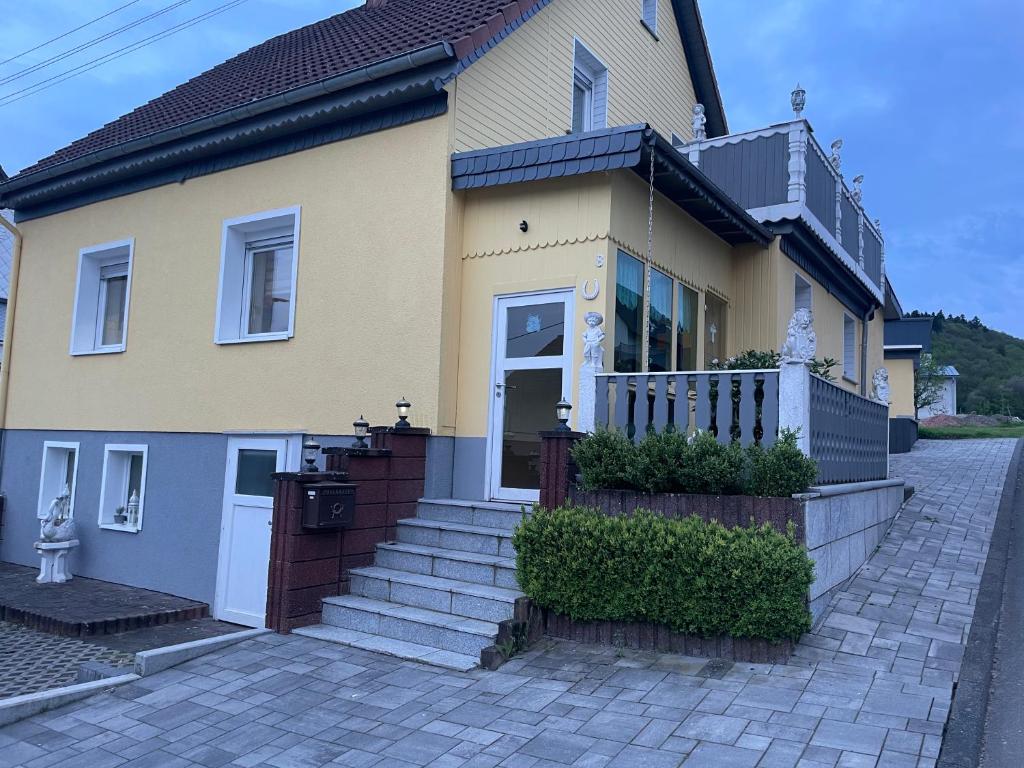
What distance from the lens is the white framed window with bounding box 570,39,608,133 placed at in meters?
12.0

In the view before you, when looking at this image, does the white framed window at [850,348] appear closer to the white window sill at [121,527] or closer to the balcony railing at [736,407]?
the balcony railing at [736,407]

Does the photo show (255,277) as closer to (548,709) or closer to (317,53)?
(317,53)

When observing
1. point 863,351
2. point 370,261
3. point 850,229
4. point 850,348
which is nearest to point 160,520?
point 370,261

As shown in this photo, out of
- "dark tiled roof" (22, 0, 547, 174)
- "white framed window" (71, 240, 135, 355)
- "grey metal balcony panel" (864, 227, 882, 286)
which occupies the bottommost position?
"white framed window" (71, 240, 135, 355)

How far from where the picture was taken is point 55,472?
12.3m

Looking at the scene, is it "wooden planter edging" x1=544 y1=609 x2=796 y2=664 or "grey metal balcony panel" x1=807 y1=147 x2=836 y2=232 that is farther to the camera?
"grey metal balcony panel" x1=807 y1=147 x2=836 y2=232

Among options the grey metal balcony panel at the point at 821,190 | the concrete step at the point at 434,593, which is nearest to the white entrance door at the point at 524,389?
the concrete step at the point at 434,593

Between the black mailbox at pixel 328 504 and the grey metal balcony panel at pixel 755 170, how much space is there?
271 inches

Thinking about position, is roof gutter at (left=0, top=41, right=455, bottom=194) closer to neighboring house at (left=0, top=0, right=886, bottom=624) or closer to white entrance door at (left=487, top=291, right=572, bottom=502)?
neighboring house at (left=0, top=0, right=886, bottom=624)

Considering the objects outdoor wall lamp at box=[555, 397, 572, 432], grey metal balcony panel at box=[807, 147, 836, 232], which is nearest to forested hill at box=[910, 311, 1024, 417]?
grey metal balcony panel at box=[807, 147, 836, 232]

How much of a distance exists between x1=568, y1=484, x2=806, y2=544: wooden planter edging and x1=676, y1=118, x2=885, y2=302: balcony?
5.88 m

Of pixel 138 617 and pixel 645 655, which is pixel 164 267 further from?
pixel 645 655

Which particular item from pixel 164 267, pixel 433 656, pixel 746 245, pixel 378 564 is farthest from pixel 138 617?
pixel 746 245

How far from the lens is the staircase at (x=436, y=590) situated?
6.36m
